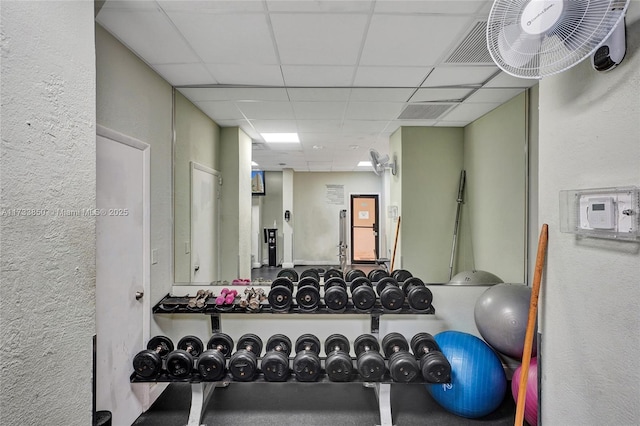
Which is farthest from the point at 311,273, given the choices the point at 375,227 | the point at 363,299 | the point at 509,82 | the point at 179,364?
the point at 509,82

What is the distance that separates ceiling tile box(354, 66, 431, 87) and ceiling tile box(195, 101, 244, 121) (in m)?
1.10

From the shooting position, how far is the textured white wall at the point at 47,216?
91 centimetres

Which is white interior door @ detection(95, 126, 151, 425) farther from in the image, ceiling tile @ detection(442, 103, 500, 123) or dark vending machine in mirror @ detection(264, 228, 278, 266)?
ceiling tile @ detection(442, 103, 500, 123)

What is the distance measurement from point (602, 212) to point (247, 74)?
2.19 metres

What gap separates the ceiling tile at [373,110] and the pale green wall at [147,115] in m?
1.54

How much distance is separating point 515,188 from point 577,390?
5.77ft

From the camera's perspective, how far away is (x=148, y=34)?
176 cm

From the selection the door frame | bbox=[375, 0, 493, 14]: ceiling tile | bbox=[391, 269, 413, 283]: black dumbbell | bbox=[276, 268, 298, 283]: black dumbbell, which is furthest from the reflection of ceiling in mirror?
bbox=[391, 269, 413, 283]: black dumbbell

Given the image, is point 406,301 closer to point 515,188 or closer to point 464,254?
point 464,254

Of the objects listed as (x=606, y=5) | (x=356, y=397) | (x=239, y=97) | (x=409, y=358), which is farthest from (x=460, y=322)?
(x=239, y=97)

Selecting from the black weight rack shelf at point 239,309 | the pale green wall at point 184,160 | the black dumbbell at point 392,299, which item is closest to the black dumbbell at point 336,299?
the black weight rack shelf at point 239,309

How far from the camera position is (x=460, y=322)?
2588 mm

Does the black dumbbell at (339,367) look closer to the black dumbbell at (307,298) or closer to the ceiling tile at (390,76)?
the black dumbbell at (307,298)

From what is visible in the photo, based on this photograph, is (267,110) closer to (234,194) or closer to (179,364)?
(234,194)
